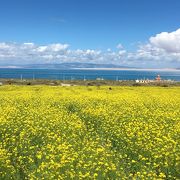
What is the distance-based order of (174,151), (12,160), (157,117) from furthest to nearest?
(157,117) → (12,160) → (174,151)

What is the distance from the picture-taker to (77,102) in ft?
95.6

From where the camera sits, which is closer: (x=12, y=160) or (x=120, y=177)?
(x=120, y=177)

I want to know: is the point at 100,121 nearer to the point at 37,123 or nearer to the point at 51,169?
the point at 37,123

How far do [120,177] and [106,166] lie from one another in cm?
59

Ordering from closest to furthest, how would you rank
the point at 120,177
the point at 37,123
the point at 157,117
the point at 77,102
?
the point at 120,177 < the point at 37,123 < the point at 157,117 < the point at 77,102

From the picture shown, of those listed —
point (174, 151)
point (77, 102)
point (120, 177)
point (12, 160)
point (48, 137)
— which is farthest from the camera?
point (77, 102)

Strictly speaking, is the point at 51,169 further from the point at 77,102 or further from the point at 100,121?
the point at 77,102

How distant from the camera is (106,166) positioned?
10.9 meters

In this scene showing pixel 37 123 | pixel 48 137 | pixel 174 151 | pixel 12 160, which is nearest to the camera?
pixel 174 151

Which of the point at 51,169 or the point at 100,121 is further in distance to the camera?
the point at 100,121

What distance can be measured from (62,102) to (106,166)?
19.7 m

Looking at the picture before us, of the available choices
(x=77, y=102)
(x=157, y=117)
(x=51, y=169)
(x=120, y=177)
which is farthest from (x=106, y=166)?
(x=77, y=102)

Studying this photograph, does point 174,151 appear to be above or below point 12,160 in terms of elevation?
above

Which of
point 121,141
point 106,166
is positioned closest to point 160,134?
point 121,141
